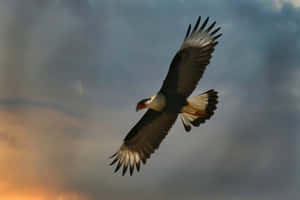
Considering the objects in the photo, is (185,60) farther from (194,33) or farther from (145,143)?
(145,143)

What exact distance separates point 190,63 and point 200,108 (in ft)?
3.39

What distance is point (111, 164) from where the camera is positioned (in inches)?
380

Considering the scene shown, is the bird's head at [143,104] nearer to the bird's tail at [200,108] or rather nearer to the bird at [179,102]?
the bird at [179,102]

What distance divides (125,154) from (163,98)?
1.77 meters

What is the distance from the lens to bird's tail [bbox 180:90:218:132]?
29.7 ft

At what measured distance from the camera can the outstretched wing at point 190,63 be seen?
8828 millimetres

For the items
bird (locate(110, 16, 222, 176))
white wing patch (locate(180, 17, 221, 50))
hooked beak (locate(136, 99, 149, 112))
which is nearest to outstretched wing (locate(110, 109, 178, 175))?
bird (locate(110, 16, 222, 176))

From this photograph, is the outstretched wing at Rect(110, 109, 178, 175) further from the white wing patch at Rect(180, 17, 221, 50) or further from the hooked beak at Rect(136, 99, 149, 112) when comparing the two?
the white wing patch at Rect(180, 17, 221, 50)

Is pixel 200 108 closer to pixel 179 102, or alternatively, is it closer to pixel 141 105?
pixel 179 102

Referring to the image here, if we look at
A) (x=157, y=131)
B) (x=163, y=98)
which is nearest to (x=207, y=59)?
(x=163, y=98)

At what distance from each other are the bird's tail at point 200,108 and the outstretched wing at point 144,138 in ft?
1.21

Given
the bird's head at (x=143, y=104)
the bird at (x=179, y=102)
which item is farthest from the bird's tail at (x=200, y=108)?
the bird's head at (x=143, y=104)

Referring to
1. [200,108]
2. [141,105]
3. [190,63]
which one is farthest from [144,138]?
[190,63]

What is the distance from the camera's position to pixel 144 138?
962 cm
